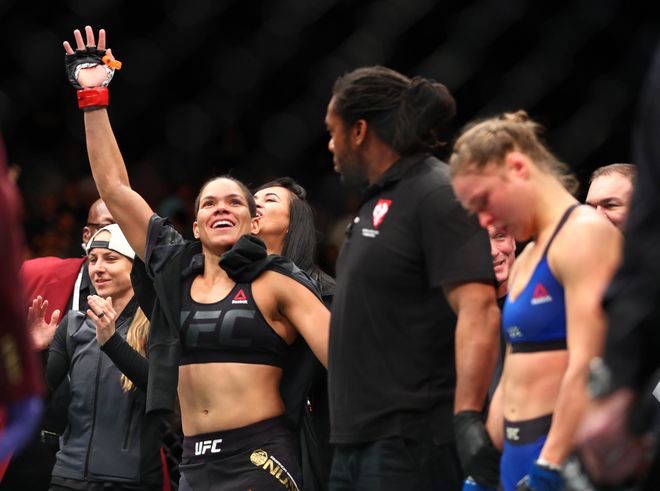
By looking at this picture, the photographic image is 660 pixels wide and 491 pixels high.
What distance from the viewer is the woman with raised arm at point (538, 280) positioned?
2.04 m

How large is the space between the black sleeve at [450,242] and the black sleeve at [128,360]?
132 cm

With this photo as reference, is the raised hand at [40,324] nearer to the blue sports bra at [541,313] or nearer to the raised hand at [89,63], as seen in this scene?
the raised hand at [89,63]

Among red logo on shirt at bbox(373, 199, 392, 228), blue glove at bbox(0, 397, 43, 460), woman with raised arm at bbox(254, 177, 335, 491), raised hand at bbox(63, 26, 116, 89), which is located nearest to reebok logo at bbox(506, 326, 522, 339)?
red logo on shirt at bbox(373, 199, 392, 228)

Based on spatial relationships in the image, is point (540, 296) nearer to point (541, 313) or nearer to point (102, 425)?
point (541, 313)

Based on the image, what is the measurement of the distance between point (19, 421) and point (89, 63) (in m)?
1.92

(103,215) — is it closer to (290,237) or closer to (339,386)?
(290,237)

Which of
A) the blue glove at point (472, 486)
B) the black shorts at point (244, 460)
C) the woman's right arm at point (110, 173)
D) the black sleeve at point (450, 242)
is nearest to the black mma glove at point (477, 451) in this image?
the blue glove at point (472, 486)

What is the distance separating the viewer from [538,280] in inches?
85.6

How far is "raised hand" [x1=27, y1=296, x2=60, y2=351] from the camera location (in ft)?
12.5

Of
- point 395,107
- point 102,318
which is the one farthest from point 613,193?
point 102,318

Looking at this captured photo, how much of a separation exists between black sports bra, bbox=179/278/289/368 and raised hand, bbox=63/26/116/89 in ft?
2.28

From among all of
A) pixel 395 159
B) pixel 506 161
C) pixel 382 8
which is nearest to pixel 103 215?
pixel 382 8

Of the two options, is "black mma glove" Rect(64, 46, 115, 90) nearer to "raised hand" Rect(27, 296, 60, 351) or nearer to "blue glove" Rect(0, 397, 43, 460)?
"raised hand" Rect(27, 296, 60, 351)

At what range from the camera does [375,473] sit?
2482mm
